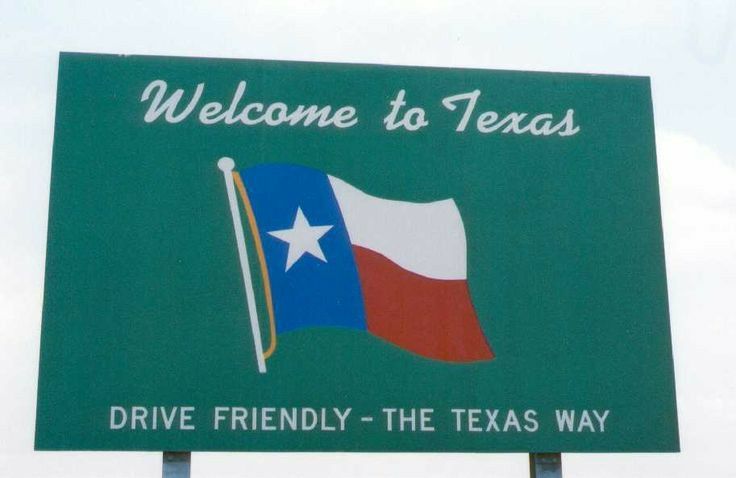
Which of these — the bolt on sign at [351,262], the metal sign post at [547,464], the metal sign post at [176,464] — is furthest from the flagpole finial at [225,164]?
the metal sign post at [547,464]

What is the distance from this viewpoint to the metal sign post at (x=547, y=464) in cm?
1052

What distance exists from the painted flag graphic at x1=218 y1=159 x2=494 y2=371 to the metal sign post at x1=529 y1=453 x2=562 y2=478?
830mm

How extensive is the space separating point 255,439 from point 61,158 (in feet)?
8.56

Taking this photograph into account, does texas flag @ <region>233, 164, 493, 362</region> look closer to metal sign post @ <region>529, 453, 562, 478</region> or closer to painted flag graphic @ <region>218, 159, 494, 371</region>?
painted flag graphic @ <region>218, 159, 494, 371</region>

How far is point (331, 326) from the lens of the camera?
1066 centimetres

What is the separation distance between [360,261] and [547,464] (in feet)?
6.81

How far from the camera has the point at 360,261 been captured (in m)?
10.9

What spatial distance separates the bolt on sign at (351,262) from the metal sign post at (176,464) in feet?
0.37

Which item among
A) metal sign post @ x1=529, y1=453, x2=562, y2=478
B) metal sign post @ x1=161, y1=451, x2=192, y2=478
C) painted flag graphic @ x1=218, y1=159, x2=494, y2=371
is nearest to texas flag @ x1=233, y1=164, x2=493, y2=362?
painted flag graphic @ x1=218, y1=159, x2=494, y2=371

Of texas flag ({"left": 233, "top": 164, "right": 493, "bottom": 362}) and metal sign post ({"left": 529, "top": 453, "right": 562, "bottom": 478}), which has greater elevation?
texas flag ({"left": 233, "top": 164, "right": 493, "bottom": 362})

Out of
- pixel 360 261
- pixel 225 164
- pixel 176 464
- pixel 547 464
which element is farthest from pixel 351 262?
pixel 547 464

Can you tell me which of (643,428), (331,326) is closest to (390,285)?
(331,326)

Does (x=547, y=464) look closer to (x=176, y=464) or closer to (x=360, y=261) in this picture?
(x=360, y=261)

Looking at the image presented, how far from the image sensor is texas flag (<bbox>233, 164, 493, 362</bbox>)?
10711mm
